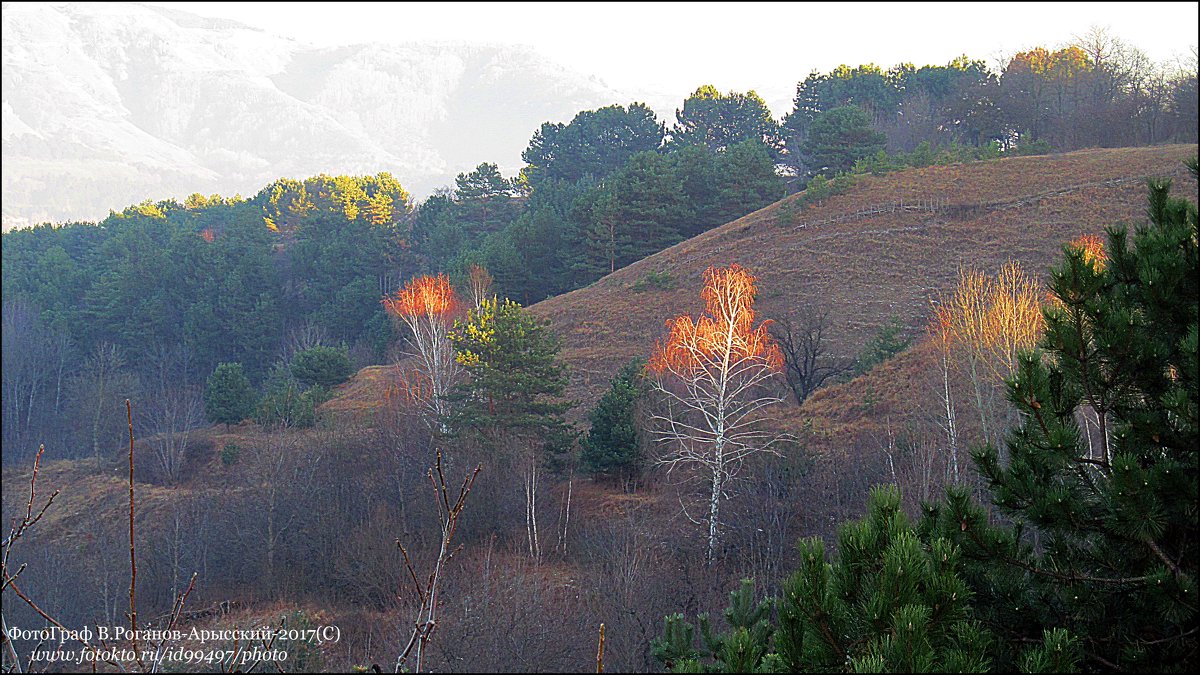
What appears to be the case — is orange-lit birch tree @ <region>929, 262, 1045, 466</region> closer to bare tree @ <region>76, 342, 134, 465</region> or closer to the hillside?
the hillside

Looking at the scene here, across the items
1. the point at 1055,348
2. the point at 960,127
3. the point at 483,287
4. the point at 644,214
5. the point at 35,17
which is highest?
the point at 35,17

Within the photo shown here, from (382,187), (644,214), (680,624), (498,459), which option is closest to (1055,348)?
(680,624)

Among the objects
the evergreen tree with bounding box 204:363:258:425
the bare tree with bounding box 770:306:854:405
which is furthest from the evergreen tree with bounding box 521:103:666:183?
the bare tree with bounding box 770:306:854:405

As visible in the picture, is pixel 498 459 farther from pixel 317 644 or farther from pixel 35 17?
pixel 35 17

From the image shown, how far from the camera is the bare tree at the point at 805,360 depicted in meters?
22.4

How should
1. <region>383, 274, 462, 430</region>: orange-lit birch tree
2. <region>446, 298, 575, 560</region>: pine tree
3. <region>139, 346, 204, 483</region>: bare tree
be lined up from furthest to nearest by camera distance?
<region>139, 346, 204, 483</region>: bare tree < <region>383, 274, 462, 430</region>: orange-lit birch tree < <region>446, 298, 575, 560</region>: pine tree

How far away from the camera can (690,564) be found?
13156 mm

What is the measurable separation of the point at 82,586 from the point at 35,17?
4301cm

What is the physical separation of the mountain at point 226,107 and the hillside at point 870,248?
2262 centimetres

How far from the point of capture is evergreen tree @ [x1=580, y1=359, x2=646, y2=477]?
1791cm

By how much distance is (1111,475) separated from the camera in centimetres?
350

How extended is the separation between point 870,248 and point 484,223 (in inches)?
892

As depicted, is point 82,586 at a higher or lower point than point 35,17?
lower

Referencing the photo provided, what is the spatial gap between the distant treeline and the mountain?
746 cm
